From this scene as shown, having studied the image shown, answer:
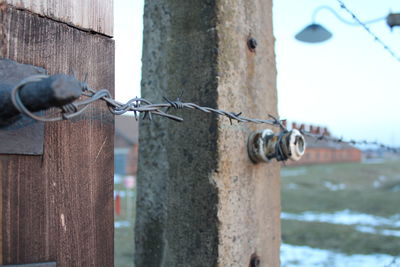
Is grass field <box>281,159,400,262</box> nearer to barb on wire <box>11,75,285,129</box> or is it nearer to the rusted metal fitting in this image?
the rusted metal fitting

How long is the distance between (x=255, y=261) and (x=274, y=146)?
1.56ft

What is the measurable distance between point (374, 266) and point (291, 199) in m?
8.08

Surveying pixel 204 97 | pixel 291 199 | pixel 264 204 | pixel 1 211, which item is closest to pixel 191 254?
pixel 264 204

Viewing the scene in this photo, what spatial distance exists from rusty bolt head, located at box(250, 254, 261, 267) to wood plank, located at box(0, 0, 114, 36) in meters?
1.03

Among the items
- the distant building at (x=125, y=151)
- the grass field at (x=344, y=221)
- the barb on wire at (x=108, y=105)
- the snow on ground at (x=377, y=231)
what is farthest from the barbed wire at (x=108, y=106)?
the distant building at (x=125, y=151)

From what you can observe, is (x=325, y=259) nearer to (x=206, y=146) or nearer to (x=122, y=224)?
(x=122, y=224)

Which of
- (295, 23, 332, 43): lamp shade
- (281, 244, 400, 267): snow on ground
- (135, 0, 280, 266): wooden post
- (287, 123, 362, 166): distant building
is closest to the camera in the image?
(135, 0, 280, 266): wooden post

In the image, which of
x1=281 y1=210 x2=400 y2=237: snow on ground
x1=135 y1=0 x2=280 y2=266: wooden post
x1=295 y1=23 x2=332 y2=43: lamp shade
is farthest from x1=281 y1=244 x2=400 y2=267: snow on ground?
x1=135 y1=0 x2=280 y2=266: wooden post

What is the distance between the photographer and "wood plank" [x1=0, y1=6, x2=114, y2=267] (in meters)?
0.91

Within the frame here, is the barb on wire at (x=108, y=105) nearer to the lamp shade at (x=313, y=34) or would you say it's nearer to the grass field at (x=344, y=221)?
→ the lamp shade at (x=313, y=34)

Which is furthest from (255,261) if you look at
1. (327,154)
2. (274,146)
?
(327,154)

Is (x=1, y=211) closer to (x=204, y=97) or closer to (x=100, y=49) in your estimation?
(x=100, y=49)

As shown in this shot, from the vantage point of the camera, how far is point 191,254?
1.53 m

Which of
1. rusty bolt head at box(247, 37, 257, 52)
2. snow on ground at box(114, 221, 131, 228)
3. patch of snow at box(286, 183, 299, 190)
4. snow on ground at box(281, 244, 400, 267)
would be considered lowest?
snow on ground at box(281, 244, 400, 267)
